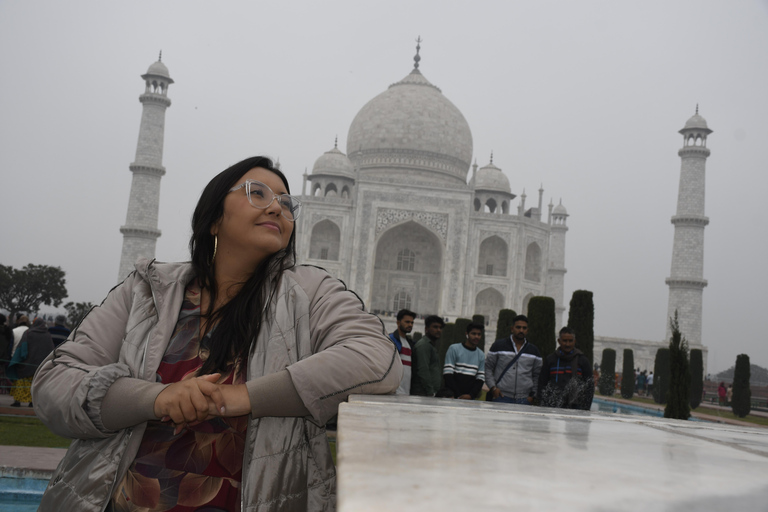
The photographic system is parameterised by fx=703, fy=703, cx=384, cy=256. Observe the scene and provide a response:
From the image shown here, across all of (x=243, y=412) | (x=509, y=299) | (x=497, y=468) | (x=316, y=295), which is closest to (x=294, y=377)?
(x=243, y=412)

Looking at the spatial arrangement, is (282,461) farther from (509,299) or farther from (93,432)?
(509,299)

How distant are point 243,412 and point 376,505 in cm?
74

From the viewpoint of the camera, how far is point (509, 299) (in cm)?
2288

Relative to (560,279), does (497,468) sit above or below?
below

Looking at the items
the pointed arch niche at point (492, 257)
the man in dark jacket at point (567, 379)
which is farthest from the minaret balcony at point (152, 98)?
the man in dark jacket at point (567, 379)

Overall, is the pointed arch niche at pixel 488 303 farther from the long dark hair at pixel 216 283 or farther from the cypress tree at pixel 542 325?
the long dark hair at pixel 216 283

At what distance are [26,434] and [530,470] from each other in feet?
16.4

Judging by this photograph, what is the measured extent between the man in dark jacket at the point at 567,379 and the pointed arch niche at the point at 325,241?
60.7 feet

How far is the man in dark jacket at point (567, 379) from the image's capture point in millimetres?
4680

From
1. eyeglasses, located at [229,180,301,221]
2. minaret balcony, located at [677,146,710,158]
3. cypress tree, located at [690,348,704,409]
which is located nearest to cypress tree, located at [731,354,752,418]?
cypress tree, located at [690,348,704,409]

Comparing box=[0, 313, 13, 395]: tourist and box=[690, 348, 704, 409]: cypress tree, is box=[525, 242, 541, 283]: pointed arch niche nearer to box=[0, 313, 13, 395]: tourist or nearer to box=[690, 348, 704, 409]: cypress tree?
box=[690, 348, 704, 409]: cypress tree

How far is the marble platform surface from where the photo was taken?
0.50 meters

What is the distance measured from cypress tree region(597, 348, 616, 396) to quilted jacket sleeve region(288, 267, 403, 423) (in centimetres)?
1557

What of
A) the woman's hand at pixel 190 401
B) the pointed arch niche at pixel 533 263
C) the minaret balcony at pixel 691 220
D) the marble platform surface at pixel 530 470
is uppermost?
the minaret balcony at pixel 691 220
